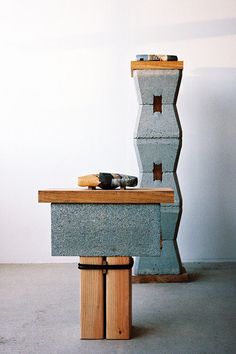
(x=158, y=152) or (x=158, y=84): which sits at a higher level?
(x=158, y=84)

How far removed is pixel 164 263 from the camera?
12.1ft

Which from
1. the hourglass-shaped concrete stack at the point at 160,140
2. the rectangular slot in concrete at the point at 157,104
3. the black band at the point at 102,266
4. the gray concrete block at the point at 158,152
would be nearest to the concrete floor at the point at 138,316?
the hourglass-shaped concrete stack at the point at 160,140

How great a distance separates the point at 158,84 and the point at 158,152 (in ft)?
1.53

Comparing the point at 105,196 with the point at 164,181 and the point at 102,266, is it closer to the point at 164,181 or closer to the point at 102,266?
the point at 102,266

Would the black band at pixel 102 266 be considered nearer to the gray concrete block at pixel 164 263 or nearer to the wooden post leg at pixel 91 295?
the wooden post leg at pixel 91 295

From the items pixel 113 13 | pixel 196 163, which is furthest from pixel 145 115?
pixel 113 13

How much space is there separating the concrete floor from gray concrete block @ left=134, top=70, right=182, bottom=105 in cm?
129

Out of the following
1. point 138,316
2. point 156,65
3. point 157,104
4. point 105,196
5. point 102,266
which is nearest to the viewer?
point 105,196

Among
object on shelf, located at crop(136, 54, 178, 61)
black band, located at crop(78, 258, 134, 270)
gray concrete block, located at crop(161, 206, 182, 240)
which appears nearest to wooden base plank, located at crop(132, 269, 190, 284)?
gray concrete block, located at crop(161, 206, 182, 240)

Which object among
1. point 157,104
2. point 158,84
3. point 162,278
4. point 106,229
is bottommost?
point 162,278

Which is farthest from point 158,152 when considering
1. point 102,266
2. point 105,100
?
point 102,266

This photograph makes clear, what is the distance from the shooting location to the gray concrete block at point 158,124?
3.64 meters

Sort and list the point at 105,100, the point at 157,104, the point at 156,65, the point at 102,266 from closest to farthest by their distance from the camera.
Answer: the point at 102,266
the point at 156,65
the point at 157,104
the point at 105,100

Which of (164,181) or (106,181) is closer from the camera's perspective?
(106,181)
